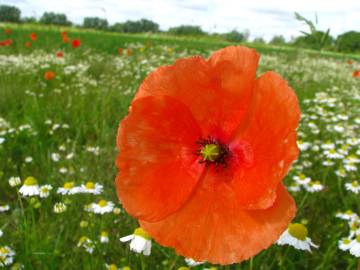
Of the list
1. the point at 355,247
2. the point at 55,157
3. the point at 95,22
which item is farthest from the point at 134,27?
the point at 95,22

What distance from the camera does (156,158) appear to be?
4.26 ft

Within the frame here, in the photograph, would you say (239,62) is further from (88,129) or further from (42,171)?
(88,129)

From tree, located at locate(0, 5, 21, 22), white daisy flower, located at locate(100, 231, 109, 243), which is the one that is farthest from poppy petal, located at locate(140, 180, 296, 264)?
tree, located at locate(0, 5, 21, 22)

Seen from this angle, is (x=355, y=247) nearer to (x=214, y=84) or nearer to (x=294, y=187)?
(x=294, y=187)

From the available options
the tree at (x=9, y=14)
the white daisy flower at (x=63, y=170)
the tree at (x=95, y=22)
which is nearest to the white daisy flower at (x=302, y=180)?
the white daisy flower at (x=63, y=170)

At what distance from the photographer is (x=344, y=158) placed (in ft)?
13.4

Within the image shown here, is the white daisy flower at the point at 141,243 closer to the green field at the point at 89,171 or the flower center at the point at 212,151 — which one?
the green field at the point at 89,171

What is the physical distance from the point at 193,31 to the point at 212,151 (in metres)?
8.16

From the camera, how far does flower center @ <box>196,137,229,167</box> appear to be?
49.7 inches

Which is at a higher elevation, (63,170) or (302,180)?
(302,180)

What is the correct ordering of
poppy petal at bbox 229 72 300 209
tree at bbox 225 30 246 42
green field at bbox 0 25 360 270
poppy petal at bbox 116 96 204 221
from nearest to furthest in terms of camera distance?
poppy petal at bbox 229 72 300 209, poppy petal at bbox 116 96 204 221, green field at bbox 0 25 360 270, tree at bbox 225 30 246 42

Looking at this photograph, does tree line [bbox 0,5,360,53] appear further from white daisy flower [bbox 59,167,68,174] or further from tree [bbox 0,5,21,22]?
white daisy flower [bbox 59,167,68,174]

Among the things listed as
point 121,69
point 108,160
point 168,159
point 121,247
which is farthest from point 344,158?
point 121,69

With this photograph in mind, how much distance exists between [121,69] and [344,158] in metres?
5.04
